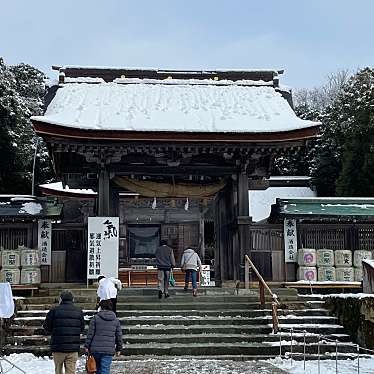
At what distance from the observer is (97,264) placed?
51.8 feet

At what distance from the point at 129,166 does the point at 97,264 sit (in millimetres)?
3213

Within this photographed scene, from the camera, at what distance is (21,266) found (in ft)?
56.7

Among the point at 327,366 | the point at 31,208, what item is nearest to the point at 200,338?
the point at 327,366

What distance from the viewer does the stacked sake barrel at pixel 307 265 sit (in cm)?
1784

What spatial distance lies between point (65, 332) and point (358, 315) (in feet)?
22.4

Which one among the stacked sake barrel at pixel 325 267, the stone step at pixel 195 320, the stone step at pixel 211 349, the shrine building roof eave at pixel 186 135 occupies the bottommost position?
the stone step at pixel 211 349

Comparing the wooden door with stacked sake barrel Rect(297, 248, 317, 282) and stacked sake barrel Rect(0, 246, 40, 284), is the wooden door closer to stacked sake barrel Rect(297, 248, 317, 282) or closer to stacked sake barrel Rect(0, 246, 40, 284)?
stacked sake barrel Rect(0, 246, 40, 284)

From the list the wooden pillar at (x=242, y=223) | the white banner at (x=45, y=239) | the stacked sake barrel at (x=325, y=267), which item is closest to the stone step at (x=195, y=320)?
the wooden pillar at (x=242, y=223)

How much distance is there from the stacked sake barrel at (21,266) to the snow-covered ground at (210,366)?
221 inches

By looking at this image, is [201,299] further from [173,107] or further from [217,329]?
[173,107]

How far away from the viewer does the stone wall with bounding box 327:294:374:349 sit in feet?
38.4

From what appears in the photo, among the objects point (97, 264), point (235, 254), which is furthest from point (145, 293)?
point (235, 254)

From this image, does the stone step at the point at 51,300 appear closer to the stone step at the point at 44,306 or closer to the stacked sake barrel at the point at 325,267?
the stone step at the point at 44,306

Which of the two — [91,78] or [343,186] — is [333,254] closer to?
[91,78]
